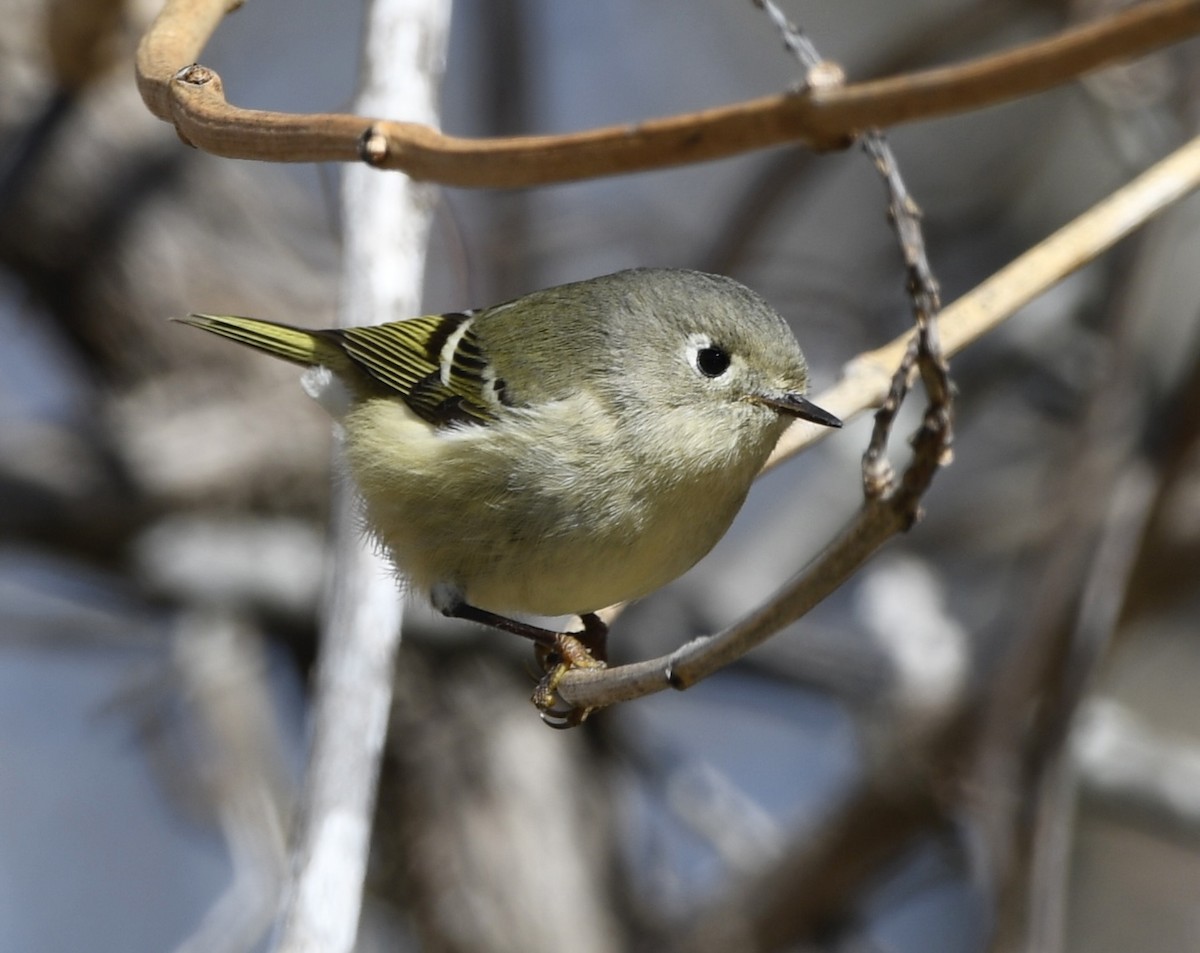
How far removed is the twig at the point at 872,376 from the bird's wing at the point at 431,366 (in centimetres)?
48

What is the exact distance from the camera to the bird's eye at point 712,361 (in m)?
1.94

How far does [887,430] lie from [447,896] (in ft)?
8.33

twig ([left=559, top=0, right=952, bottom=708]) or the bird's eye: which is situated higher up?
the bird's eye

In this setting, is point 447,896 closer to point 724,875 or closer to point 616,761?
point 616,761

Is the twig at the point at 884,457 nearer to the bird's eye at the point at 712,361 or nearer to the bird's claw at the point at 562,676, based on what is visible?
the bird's claw at the point at 562,676

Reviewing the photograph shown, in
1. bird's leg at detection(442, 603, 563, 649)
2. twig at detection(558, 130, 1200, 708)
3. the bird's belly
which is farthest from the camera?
bird's leg at detection(442, 603, 563, 649)

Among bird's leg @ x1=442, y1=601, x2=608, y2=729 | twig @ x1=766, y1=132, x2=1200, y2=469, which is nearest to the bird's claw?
→ bird's leg @ x1=442, y1=601, x2=608, y2=729

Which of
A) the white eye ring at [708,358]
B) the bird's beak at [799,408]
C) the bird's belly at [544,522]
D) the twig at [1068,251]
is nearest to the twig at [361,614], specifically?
the bird's belly at [544,522]

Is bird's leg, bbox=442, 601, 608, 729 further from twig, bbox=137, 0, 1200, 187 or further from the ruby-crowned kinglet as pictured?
twig, bbox=137, 0, 1200, 187

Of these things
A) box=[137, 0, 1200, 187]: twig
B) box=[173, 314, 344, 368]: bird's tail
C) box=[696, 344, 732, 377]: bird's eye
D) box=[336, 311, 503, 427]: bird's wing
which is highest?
box=[173, 314, 344, 368]: bird's tail

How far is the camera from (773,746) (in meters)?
4.76

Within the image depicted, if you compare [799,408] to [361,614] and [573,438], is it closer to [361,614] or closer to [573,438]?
[573,438]

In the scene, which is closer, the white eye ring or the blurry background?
the white eye ring

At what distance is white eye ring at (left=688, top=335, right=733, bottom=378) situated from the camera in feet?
6.36
